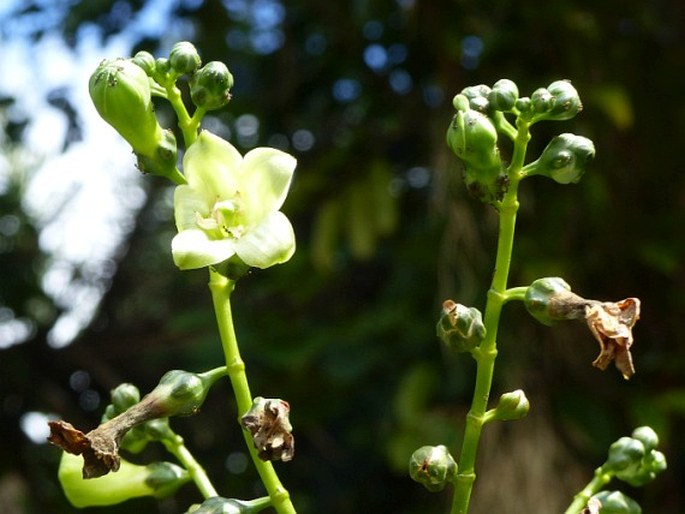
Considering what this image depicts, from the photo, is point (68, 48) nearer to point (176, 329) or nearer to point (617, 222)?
point (176, 329)

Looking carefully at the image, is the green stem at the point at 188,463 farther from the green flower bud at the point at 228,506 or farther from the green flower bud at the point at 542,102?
the green flower bud at the point at 542,102

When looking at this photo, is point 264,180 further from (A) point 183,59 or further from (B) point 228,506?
(B) point 228,506

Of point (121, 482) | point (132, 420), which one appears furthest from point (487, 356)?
A: point (121, 482)

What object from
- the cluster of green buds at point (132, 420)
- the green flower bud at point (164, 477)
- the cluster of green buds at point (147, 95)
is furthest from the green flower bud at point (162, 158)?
the green flower bud at point (164, 477)

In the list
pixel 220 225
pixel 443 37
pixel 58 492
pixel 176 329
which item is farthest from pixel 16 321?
pixel 220 225

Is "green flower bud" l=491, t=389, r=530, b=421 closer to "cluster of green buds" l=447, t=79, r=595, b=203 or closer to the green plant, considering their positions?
the green plant

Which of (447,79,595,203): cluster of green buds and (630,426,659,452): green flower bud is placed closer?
(447,79,595,203): cluster of green buds

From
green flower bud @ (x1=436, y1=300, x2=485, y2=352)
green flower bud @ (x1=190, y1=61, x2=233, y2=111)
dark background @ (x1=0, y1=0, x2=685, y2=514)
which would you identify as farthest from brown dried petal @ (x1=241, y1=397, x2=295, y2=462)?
dark background @ (x1=0, y1=0, x2=685, y2=514)
